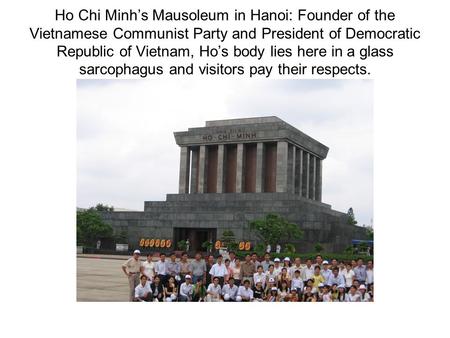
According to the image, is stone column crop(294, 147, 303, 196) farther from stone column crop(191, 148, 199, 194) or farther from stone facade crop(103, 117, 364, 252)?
stone column crop(191, 148, 199, 194)

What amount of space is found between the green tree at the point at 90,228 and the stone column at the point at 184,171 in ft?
32.0

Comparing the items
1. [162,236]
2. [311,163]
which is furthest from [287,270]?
[311,163]

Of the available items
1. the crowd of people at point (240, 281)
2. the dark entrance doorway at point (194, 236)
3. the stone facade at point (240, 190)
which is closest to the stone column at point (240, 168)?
the stone facade at point (240, 190)

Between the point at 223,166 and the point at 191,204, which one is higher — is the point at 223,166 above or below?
above

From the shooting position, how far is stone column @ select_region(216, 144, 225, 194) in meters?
51.2

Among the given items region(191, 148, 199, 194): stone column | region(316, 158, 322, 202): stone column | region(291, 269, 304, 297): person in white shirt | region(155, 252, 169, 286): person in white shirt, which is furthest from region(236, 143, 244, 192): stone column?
region(155, 252, 169, 286): person in white shirt

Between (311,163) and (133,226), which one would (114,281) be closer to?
(133,226)

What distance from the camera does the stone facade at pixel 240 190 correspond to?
41.1 meters

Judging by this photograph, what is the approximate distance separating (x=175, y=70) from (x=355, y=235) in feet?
123

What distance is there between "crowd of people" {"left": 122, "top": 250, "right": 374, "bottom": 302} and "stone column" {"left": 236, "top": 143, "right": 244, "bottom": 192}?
34.6 meters

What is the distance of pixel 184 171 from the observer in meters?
52.9

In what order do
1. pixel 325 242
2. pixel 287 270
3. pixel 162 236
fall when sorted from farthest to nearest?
pixel 162 236, pixel 325 242, pixel 287 270

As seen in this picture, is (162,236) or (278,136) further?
(278,136)

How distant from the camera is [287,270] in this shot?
1481 cm
